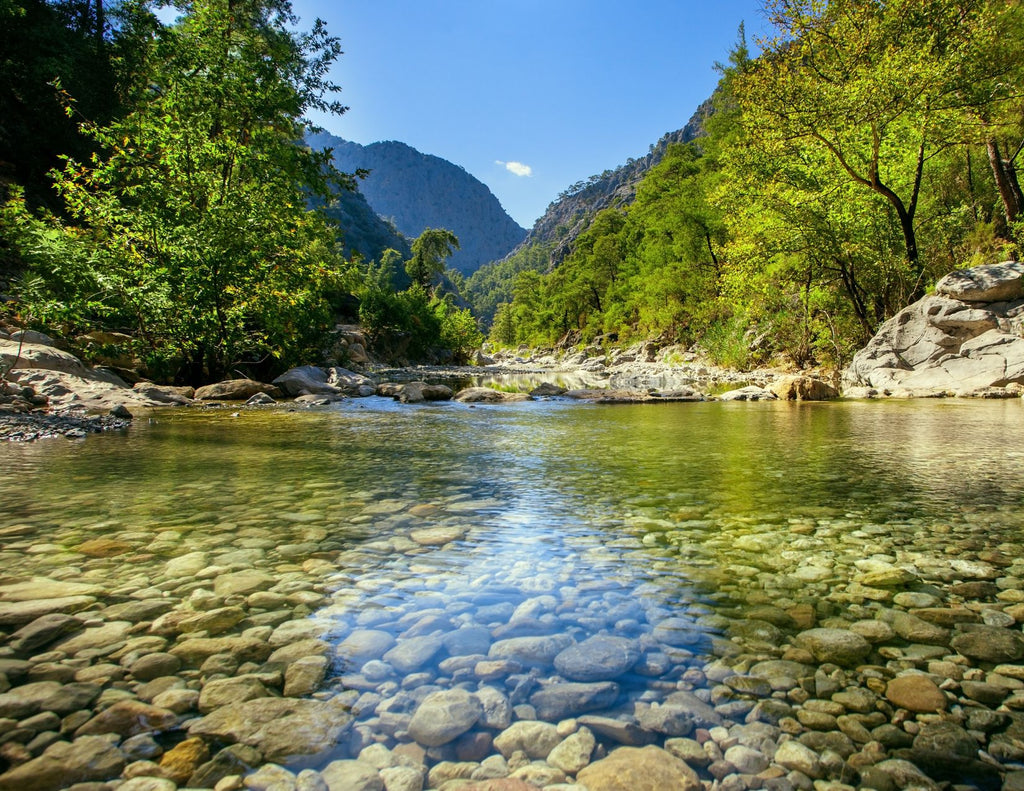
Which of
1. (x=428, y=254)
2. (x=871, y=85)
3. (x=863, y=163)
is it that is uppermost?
(x=428, y=254)

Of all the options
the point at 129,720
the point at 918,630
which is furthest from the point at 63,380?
the point at 918,630

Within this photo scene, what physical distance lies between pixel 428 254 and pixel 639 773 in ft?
219

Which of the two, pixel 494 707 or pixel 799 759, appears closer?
pixel 799 759

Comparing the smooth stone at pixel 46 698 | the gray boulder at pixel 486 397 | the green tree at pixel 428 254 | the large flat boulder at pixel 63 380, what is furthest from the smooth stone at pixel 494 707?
the green tree at pixel 428 254

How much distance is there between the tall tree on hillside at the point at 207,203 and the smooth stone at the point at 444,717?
13115mm

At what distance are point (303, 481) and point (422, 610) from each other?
2.80 meters

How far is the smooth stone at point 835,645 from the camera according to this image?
5.85 ft

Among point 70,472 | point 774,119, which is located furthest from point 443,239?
point 70,472

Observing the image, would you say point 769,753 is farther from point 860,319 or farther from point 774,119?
point 860,319

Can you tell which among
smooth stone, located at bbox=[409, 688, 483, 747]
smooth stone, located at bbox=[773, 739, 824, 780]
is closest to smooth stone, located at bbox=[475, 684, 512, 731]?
smooth stone, located at bbox=[409, 688, 483, 747]

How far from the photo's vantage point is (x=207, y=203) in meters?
13.5

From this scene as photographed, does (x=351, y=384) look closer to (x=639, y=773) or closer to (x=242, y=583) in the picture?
(x=242, y=583)

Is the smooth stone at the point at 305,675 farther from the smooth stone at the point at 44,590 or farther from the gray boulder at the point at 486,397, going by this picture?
the gray boulder at the point at 486,397

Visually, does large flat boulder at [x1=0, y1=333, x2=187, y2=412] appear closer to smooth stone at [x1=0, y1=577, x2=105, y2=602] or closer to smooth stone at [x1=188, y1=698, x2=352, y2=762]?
smooth stone at [x1=0, y1=577, x2=105, y2=602]
